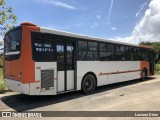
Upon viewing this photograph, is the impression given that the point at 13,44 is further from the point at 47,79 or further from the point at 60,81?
the point at 60,81

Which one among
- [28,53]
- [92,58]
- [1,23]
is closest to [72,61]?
[92,58]

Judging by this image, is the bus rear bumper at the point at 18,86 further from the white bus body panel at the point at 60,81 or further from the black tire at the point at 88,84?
the black tire at the point at 88,84

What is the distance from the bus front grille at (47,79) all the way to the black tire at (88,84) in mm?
2336

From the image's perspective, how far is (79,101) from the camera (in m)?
9.77

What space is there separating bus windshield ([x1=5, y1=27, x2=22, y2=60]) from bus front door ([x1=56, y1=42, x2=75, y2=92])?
1.73 meters

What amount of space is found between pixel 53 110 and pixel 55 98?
2.25 m

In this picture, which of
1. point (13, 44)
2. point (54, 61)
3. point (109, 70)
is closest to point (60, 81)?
point (54, 61)

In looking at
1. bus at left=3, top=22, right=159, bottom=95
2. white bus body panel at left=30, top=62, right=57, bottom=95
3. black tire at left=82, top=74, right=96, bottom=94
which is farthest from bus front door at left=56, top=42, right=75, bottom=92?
black tire at left=82, top=74, right=96, bottom=94

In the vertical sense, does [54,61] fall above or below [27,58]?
below

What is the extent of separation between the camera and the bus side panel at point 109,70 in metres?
11.3

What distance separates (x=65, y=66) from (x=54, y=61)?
0.75 metres

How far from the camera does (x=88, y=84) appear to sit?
11.9 m

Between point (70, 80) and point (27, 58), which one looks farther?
point (70, 80)

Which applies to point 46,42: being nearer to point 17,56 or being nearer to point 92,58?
point 17,56
